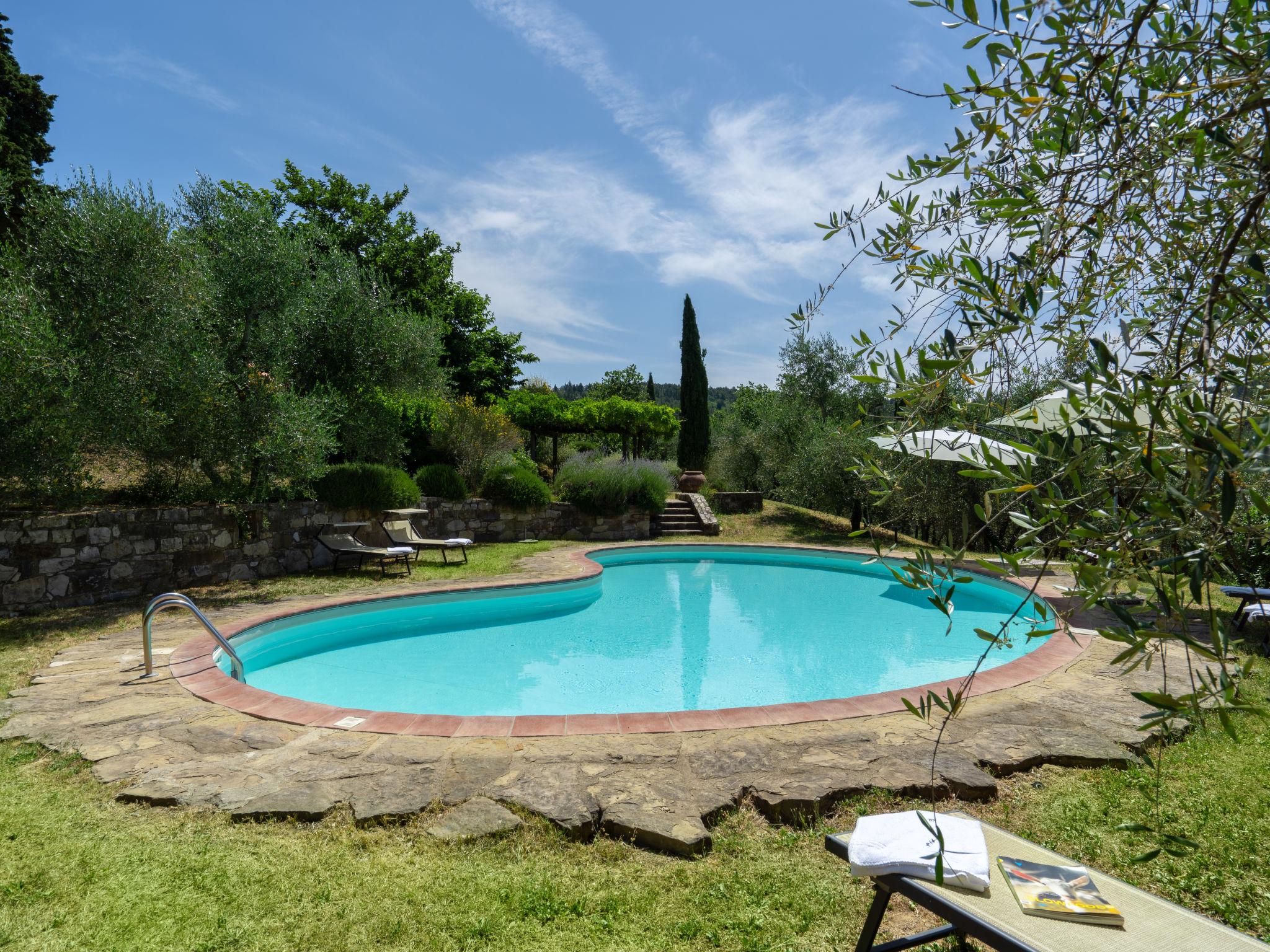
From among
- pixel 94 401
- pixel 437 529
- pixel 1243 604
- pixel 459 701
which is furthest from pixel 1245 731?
pixel 437 529

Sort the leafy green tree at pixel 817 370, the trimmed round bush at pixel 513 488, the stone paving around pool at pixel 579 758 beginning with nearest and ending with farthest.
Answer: the stone paving around pool at pixel 579 758 → the trimmed round bush at pixel 513 488 → the leafy green tree at pixel 817 370

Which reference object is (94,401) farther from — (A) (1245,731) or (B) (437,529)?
(A) (1245,731)

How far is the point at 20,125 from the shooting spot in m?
15.1

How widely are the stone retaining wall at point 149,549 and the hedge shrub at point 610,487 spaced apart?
200 inches

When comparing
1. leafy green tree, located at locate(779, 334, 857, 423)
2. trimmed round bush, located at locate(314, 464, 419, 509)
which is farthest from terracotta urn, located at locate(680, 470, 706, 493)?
trimmed round bush, located at locate(314, 464, 419, 509)

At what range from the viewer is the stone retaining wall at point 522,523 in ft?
48.5

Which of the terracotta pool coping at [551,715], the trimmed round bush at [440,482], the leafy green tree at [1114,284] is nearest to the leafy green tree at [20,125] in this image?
the trimmed round bush at [440,482]

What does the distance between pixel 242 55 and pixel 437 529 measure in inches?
351

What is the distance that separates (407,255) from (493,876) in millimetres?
24156

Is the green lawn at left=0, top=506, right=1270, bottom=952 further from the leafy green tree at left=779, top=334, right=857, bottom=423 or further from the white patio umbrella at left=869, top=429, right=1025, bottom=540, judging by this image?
the leafy green tree at left=779, top=334, right=857, bottom=423

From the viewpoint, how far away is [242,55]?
28.8 ft

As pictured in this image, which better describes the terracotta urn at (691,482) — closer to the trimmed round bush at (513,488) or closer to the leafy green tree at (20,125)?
the trimmed round bush at (513,488)

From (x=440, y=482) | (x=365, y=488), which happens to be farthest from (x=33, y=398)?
(x=440, y=482)

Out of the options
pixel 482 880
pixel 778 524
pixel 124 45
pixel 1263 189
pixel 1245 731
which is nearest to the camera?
pixel 1263 189
